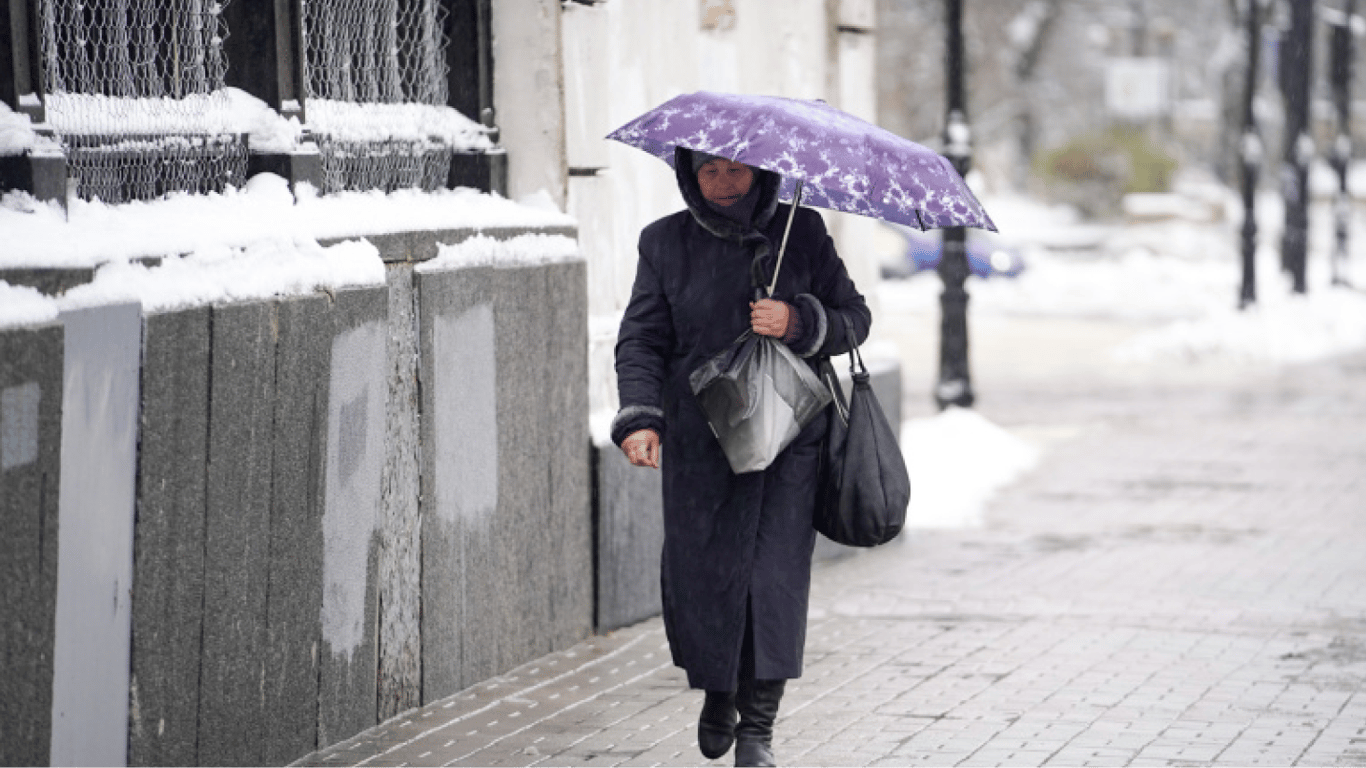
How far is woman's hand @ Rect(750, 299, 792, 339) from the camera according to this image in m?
5.39

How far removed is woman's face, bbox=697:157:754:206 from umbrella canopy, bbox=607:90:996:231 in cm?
14

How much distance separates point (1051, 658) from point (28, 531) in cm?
389

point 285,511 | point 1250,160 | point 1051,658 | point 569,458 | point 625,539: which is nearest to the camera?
point 285,511

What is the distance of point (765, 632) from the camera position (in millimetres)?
5602

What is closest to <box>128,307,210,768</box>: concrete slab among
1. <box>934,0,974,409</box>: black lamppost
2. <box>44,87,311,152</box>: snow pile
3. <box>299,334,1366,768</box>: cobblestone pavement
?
<box>44,87,311,152</box>: snow pile

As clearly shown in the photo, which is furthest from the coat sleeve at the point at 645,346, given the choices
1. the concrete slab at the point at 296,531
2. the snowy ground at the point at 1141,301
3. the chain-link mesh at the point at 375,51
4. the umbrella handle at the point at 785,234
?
the snowy ground at the point at 1141,301

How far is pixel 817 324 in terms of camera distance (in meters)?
5.50

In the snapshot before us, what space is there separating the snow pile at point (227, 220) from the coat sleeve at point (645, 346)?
961mm

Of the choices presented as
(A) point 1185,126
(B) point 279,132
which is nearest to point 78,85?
(B) point 279,132

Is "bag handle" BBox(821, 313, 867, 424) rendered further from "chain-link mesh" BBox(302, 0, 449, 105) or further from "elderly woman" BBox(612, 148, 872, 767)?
"chain-link mesh" BBox(302, 0, 449, 105)

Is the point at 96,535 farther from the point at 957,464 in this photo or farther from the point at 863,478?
the point at 957,464

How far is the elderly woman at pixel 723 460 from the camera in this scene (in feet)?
18.3

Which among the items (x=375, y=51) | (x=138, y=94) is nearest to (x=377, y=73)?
(x=375, y=51)

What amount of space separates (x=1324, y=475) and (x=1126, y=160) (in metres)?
35.3
